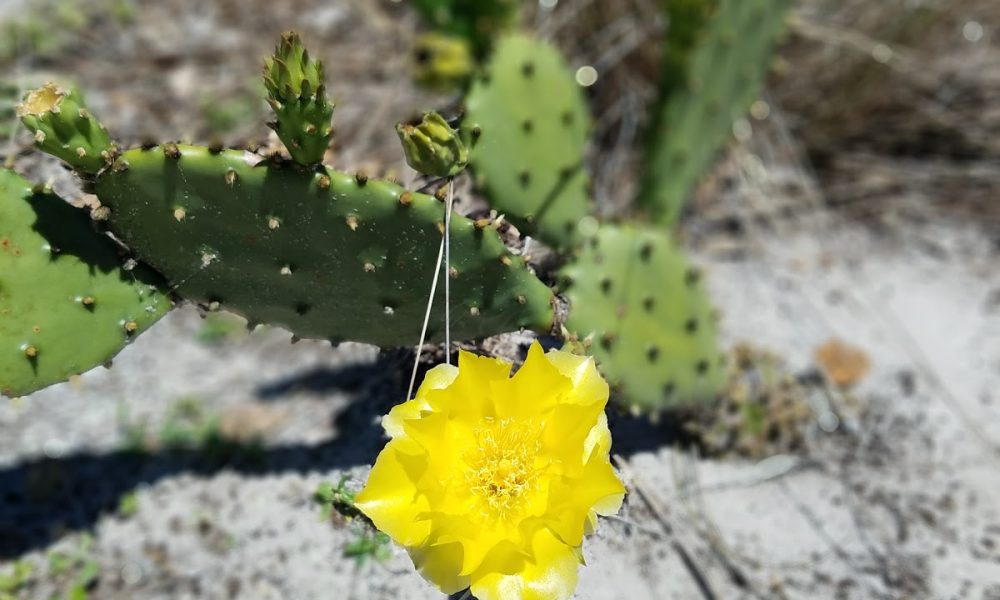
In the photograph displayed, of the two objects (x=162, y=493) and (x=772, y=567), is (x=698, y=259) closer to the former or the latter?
(x=772, y=567)

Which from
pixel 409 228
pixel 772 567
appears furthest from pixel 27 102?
pixel 772 567

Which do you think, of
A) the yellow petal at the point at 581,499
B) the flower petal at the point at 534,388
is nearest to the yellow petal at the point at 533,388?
the flower petal at the point at 534,388

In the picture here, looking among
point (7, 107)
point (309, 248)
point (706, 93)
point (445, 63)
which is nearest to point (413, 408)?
point (309, 248)

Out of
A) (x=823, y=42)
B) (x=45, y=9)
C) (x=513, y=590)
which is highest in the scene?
(x=45, y=9)

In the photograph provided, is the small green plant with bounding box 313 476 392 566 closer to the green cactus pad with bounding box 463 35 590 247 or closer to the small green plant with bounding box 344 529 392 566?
the small green plant with bounding box 344 529 392 566

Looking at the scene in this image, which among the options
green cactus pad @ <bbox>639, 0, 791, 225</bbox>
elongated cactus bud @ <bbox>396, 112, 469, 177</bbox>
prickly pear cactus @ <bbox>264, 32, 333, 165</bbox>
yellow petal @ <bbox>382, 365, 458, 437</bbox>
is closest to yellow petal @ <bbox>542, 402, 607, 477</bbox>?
yellow petal @ <bbox>382, 365, 458, 437</bbox>

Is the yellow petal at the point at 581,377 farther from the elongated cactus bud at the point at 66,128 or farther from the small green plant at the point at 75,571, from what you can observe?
the small green plant at the point at 75,571
